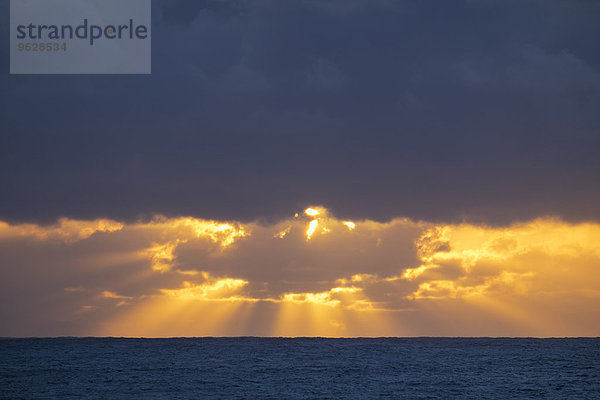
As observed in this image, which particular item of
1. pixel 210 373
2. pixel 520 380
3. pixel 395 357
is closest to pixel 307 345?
pixel 395 357

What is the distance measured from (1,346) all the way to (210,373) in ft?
113

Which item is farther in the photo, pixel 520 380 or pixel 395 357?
pixel 395 357

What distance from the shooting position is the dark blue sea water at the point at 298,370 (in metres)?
44.1

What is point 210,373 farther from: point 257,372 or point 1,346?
point 1,346

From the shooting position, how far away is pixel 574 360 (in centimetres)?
6550

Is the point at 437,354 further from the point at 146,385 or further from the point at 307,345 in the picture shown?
the point at 146,385

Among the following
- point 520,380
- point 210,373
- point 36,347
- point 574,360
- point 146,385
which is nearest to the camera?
point 146,385

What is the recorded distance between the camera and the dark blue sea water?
145 ft

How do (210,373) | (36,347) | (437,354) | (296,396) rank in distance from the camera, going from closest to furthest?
(296,396), (210,373), (437,354), (36,347)

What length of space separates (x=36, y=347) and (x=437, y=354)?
42372 millimetres

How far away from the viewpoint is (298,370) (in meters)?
56.2

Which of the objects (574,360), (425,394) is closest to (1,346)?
(425,394)

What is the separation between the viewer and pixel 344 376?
52.1 meters

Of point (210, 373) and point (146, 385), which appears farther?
point (210, 373)
